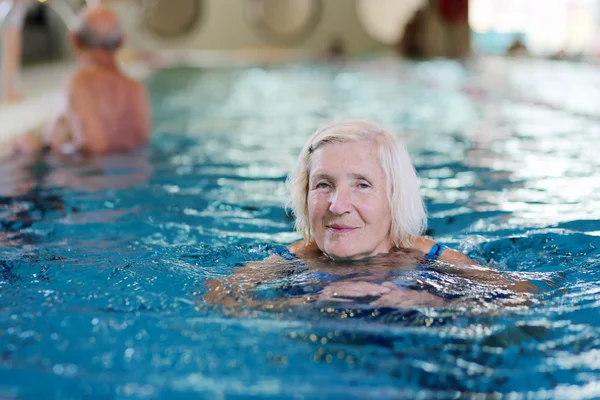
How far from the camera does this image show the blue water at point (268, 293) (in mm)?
2025

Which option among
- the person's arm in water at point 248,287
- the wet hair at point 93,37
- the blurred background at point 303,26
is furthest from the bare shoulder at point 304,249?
the blurred background at point 303,26

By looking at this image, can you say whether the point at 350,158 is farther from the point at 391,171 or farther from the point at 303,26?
the point at 303,26

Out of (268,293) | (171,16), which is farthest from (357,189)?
(171,16)

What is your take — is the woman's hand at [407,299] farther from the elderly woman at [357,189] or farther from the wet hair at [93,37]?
the wet hair at [93,37]

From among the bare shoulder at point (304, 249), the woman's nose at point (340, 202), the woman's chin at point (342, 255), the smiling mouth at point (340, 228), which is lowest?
the bare shoulder at point (304, 249)

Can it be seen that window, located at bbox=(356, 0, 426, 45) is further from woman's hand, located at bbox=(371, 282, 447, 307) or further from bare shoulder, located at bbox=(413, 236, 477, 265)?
woman's hand, located at bbox=(371, 282, 447, 307)

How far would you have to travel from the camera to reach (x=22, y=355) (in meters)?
2.15

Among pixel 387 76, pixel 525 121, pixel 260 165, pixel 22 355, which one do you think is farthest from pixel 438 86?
pixel 22 355

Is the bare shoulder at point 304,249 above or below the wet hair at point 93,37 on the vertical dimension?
below

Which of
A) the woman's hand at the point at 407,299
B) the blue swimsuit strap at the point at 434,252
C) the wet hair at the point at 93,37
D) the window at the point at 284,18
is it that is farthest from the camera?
the window at the point at 284,18

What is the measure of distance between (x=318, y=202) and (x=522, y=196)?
7.77 ft

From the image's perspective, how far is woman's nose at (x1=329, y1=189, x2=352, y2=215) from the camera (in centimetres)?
261

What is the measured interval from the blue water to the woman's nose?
0.30 meters

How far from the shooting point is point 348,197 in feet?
8.70
